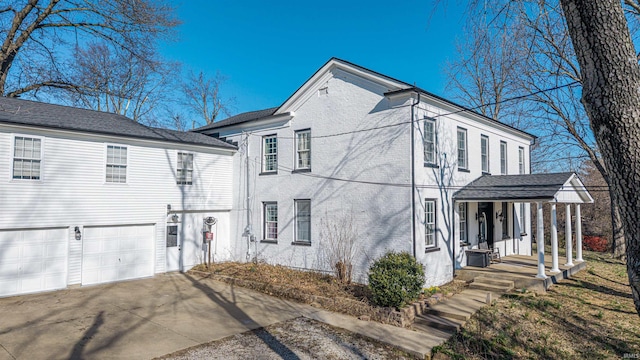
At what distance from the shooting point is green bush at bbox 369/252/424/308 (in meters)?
9.02

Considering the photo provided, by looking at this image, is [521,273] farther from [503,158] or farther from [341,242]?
[503,158]

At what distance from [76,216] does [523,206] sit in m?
18.4

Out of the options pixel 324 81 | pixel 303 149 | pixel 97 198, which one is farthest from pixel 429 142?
pixel 97 198

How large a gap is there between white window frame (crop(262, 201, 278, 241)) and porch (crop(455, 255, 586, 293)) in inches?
269

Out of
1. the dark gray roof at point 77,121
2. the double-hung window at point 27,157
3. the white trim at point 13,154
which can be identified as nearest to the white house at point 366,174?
the dark gray roof at point 77,121

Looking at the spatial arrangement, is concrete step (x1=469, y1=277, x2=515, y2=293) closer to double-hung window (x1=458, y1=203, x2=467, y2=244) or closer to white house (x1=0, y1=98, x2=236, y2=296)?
double-hung window (x1=458, y1=203, x2=467, y2=244)

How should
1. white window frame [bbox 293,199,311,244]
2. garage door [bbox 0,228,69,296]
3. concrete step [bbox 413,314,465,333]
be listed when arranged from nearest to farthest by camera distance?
concrete step [bbox 413,314,465,333] < garage door [bbox 0,228,69,296] < white window frame [bbox 293,199,311,244]

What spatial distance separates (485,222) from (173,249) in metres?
12.4

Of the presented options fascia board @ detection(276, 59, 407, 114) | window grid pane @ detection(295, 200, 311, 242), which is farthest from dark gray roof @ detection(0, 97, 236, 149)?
window grid pane @ detection(295, 200, 311, 242)

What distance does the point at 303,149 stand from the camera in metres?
13.9

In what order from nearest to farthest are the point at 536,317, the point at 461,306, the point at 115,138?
the point at 536,317 → the point at 461,306 → the point at 115,138

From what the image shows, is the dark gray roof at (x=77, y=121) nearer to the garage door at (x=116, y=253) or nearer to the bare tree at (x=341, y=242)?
the garage door at (x=116, y=253)

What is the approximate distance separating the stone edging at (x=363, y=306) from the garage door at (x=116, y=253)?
4.70 m

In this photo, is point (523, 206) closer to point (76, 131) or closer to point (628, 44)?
point (628, 44)
